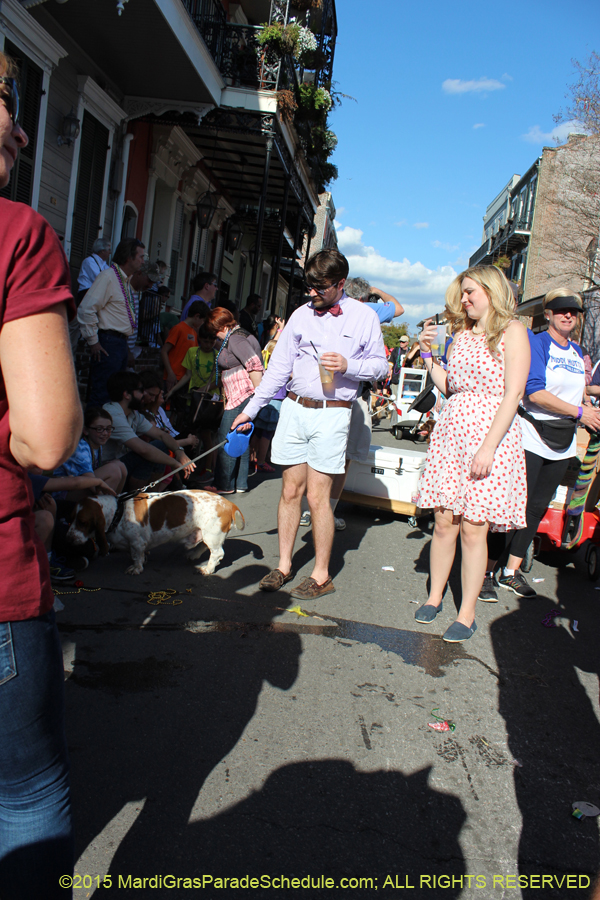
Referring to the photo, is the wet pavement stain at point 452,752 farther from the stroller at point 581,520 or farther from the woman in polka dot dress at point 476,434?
the stroller at point 581,520

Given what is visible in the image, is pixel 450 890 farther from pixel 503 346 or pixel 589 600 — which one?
pixel 589 600

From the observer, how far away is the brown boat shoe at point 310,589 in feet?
14.3

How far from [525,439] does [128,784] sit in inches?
144

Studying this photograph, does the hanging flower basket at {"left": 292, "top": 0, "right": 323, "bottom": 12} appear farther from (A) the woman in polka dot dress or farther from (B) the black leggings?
(B) the black leggings

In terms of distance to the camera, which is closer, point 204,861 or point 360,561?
point 204,861

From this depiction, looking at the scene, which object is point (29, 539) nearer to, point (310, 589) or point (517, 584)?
point (310, 589)

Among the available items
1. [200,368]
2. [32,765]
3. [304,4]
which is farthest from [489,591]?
[304,4]

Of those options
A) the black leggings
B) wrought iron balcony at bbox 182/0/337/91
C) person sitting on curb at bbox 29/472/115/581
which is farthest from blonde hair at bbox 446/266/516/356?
wrought iron balcony at bbox 182/0/337/91

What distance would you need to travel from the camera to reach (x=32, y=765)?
1.42 meters

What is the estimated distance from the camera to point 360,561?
549cm

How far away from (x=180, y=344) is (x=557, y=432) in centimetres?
503

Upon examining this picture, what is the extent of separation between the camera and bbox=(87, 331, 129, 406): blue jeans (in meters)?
6.98

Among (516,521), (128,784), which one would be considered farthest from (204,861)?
(516,521)

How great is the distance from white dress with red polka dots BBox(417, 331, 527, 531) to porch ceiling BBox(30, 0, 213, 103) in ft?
22.5
